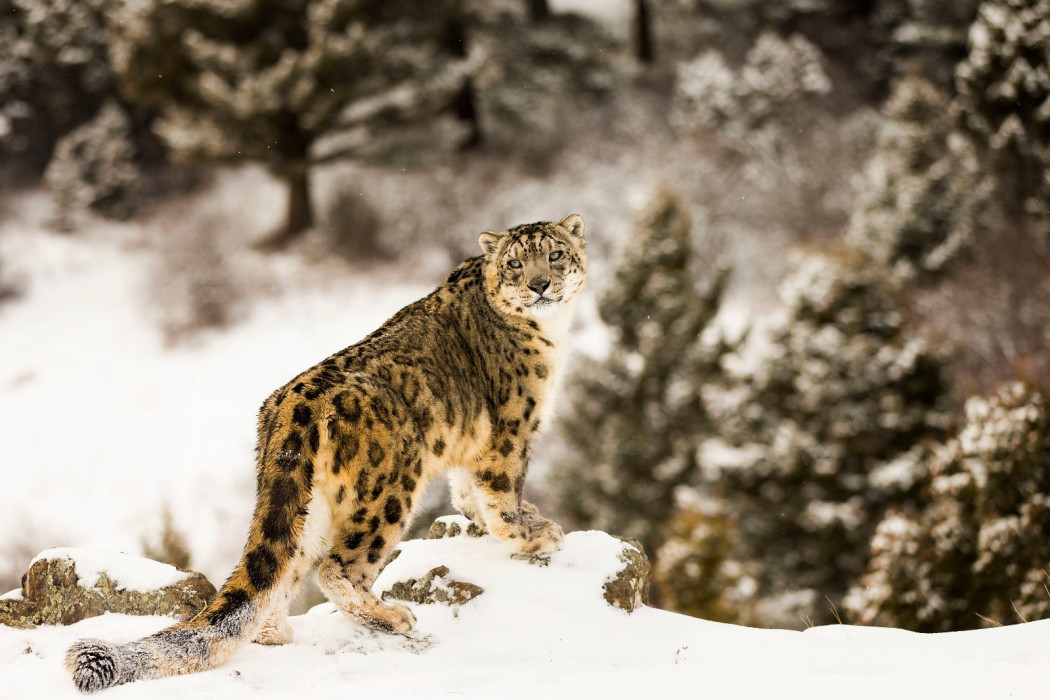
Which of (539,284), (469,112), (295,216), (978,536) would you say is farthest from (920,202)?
(539,284)

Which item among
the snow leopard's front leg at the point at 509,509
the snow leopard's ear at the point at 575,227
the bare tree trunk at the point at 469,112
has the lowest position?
the snow leopard's front leg at the point at 509,509

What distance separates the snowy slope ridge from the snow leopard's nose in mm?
1991

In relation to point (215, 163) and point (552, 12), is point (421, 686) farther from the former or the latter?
point (552, 12)

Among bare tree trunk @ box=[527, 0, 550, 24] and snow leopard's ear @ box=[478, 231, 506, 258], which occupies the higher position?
bare tree trunk @ box=[527, 0, 550, 24]

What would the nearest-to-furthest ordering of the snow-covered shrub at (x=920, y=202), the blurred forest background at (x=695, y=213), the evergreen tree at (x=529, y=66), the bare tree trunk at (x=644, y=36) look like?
the blurred forest background at (x=695, y=213) → the snow-covered shrub at (x=920, y=202) → the evergreen tree at (x=529, y=66) → the bare tree trunk at (x=644, y=36)

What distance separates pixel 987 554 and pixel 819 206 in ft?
81.2

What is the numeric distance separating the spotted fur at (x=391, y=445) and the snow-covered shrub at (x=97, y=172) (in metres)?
34.4

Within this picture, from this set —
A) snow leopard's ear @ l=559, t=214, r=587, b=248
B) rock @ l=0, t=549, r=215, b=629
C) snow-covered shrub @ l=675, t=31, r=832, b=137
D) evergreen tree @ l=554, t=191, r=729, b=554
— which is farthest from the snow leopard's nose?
snow-covered shrub @ l=675, t=31, r=832, b=137

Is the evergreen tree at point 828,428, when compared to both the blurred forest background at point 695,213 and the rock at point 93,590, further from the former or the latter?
the rock at point 93,590

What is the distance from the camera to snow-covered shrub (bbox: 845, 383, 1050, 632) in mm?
11594

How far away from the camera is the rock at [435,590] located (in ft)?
20.4

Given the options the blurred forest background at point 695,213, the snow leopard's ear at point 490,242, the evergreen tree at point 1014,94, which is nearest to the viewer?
the snow leopard's ear at point 490,242

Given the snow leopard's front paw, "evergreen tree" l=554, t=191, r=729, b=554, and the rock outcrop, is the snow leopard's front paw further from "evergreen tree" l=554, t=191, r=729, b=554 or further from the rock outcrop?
"evergreen tree" l=554, t=191, r=729, b=554

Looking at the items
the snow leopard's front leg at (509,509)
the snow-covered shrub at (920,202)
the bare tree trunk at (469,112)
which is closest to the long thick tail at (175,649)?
the snow leopard's front leg at (509,509)
